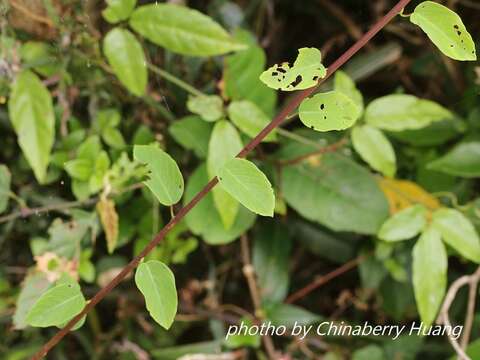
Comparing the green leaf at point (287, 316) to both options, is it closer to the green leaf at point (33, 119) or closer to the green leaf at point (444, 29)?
the green leaf at point (33, 119)

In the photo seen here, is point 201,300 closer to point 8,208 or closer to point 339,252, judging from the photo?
point 339,252

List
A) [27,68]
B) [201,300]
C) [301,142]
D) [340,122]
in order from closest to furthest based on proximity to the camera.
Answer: [340,122] → [27,68] → [301,142] → [201,300]

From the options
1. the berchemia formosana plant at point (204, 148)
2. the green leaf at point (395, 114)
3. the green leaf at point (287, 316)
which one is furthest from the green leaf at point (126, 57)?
the green leaf at point (287, 316)

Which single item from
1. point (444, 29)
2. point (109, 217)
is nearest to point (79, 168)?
point (109, 217)

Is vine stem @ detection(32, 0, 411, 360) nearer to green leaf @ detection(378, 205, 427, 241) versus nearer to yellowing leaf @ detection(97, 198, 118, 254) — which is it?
yellowing leaf @ detection(97, 198, 118, 254)

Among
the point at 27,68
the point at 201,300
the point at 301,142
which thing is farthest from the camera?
the point at 201,300

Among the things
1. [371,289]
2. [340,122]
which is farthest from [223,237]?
[340,122]

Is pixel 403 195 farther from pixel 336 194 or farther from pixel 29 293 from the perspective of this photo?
pixel 29 293
